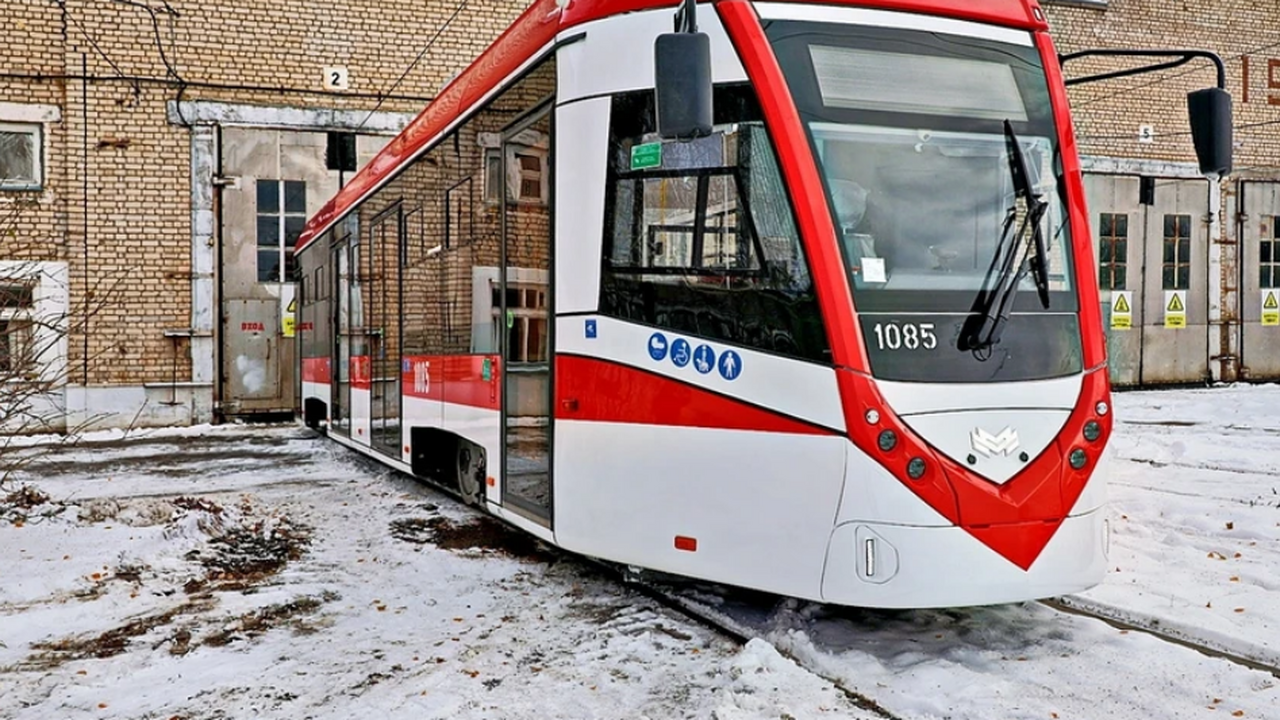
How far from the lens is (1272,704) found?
3.75 meters

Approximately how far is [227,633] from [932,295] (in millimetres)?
3468

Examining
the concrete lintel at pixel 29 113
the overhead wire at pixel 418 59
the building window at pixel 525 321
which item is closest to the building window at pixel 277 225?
the overhead wire at pixel 418 59

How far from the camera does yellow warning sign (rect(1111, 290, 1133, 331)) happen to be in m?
19.9

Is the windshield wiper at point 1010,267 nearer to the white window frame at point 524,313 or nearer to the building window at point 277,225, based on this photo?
the white window frame at point 524,313

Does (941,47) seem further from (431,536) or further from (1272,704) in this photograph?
(431,536)

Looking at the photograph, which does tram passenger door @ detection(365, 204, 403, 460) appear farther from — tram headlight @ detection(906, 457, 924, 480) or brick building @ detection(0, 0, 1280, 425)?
brick building @ detection(0, 0, 1280, 425)

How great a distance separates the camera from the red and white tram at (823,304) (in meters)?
4.19

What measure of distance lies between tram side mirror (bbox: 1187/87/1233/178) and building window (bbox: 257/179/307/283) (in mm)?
13993

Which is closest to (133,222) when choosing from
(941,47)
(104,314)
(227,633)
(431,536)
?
(104,314)

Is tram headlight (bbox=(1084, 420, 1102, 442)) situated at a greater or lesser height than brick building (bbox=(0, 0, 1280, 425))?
lesser

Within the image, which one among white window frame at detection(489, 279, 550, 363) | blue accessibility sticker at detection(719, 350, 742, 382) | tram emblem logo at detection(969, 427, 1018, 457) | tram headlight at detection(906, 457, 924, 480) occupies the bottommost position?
tram headlight at detection(906, 457, 924, 480)

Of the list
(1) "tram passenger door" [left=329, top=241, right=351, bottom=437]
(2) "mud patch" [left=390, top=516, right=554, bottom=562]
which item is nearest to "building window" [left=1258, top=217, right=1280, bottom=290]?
(1) "tram passenger door" [left=329, top=241, right=351, bottom=437]

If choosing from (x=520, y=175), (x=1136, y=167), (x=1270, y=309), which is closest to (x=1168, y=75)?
(x=1136, y=167)

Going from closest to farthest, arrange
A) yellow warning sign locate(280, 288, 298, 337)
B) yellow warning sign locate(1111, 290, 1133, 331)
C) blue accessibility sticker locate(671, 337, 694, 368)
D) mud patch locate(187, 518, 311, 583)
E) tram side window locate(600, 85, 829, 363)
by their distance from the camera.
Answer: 1. tram side window locate(600, 85, 829, 363)
2. blue accessibility sticker locate(671, 337, 694, 368)
3. mud patch locate(187, 518, 311, 583)
4. yellow warning sign locate(280, 288, 298, 337)
5. yellow warning sign locate(1111, 290, 1133, 331)
